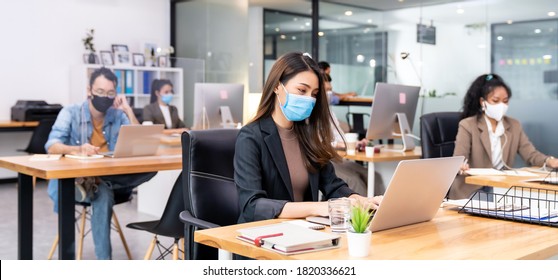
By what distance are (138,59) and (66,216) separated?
5.39m

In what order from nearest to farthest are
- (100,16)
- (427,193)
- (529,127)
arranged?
1. (427,193)
2. (529,127)
3. (100,16)

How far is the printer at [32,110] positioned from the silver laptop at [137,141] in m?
3.90

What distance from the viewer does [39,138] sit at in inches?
275

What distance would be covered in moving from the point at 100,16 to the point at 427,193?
286 inches

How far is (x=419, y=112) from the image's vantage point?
294 inches

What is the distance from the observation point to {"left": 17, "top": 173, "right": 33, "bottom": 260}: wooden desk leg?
3.71 meters

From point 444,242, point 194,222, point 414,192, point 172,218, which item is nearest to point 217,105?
point 172,218

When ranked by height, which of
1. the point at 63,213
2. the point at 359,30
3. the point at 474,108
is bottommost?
the point at 63,213

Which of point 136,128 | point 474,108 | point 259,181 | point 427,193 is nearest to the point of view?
point 427,193

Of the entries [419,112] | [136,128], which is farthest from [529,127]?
[136,128]

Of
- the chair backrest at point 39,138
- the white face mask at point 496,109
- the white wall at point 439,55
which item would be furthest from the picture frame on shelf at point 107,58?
the white face mask at point 496,109

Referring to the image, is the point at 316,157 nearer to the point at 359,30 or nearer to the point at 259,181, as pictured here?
the point at 259,181

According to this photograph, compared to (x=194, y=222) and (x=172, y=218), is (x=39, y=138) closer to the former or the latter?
(x=172, y=218)

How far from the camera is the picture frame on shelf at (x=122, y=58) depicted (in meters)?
8.52
